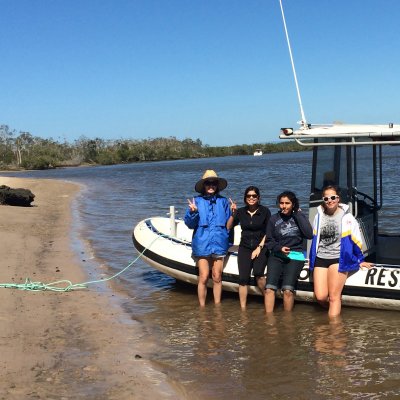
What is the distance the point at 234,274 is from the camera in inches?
268

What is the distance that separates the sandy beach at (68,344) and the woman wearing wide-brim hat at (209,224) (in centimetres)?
115

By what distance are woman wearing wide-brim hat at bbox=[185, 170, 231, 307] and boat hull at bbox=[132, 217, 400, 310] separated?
1.18 feet

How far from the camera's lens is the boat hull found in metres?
6.13

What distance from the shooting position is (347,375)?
4641 millimetres

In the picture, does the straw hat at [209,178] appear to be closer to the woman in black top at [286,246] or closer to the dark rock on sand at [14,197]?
the woman in black top at [286,246]

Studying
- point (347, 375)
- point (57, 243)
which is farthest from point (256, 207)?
point (57, 243)

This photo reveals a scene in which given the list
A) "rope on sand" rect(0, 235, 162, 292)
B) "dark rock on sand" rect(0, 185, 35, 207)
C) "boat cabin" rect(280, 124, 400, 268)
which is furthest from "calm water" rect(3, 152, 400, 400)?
"dark rock on sand" rect(0, 185, 35, 207)

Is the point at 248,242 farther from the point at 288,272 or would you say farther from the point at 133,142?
the point at 133,142

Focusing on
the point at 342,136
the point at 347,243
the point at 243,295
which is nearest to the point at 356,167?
the point at 342,136

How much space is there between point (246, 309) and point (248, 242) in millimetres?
825

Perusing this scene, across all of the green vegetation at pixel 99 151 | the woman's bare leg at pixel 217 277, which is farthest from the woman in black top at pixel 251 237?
the green vegetation at pixel 99 151

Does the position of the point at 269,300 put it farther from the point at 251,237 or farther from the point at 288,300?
the point at 251,237

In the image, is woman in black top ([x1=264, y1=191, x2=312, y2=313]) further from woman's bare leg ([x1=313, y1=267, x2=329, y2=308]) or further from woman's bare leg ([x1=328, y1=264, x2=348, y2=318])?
woman's bare leg ([x1=328, y1=264, x2=348, y2=318])

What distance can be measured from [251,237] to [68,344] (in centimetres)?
238
